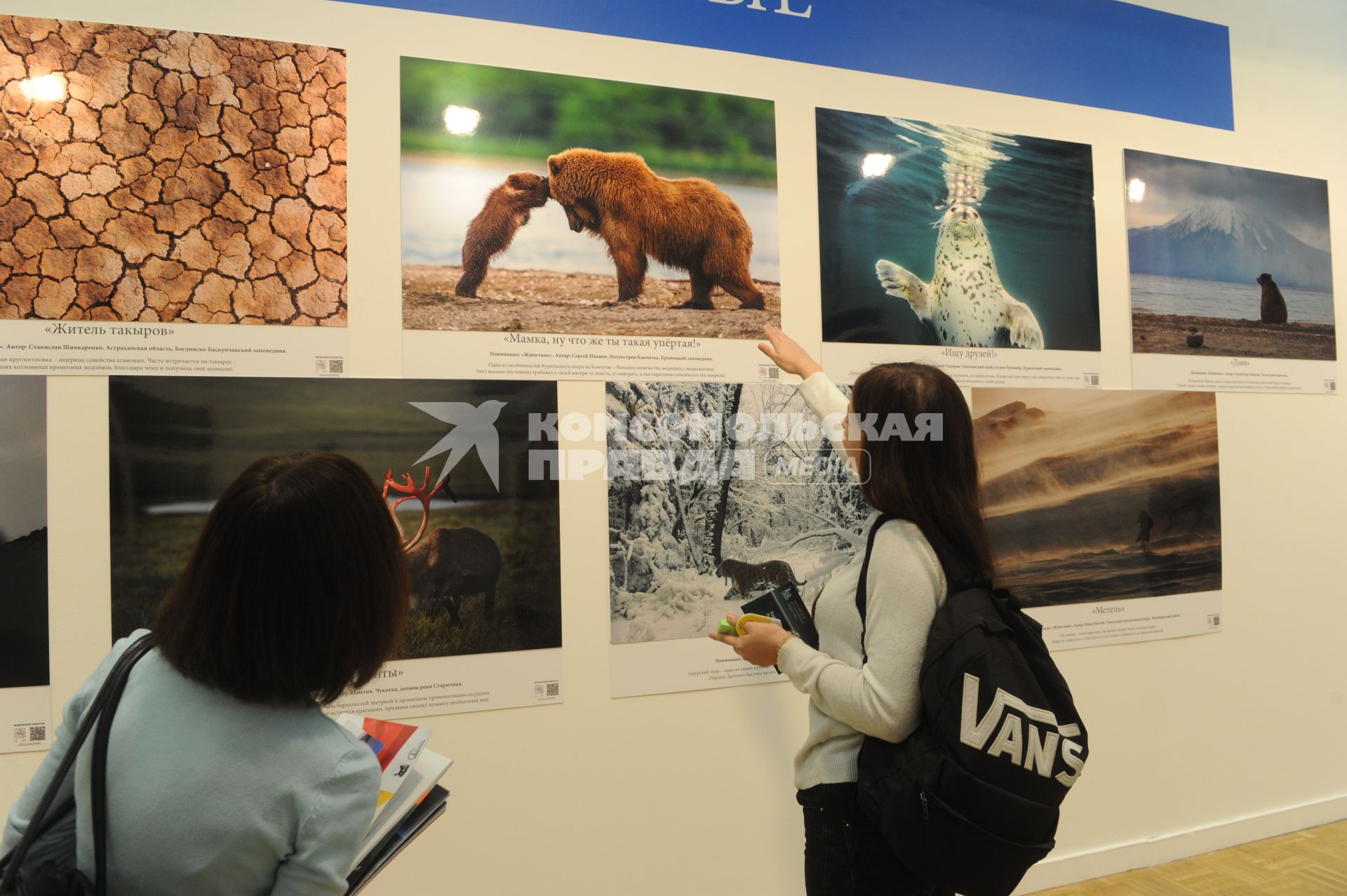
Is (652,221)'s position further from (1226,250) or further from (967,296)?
(1226,250)

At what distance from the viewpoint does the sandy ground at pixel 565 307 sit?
2346 mm

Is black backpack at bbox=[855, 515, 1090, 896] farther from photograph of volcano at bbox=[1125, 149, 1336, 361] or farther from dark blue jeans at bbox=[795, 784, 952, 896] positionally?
photograph of volcano at bbox=[1125, 149, 1336, 361]

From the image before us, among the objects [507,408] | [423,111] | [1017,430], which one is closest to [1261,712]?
[1017,430]

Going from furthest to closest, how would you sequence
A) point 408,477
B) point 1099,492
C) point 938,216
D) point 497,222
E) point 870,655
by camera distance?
point 1099,492, point 938,216, point 497,222, point 408,477, point 870,655

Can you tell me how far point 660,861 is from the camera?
2.48 metres

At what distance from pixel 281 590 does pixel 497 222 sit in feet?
5.70

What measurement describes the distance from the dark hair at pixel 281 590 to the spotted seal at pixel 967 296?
2.34 metres

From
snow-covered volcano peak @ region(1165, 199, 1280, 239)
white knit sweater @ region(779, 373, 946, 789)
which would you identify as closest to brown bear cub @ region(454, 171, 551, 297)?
white knit sweater @ region(779, 373, 946, 789)

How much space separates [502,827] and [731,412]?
141 cm

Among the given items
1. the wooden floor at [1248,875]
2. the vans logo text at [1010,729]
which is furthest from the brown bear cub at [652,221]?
the wooden floor at [1248,875]

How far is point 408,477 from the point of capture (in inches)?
89.9
